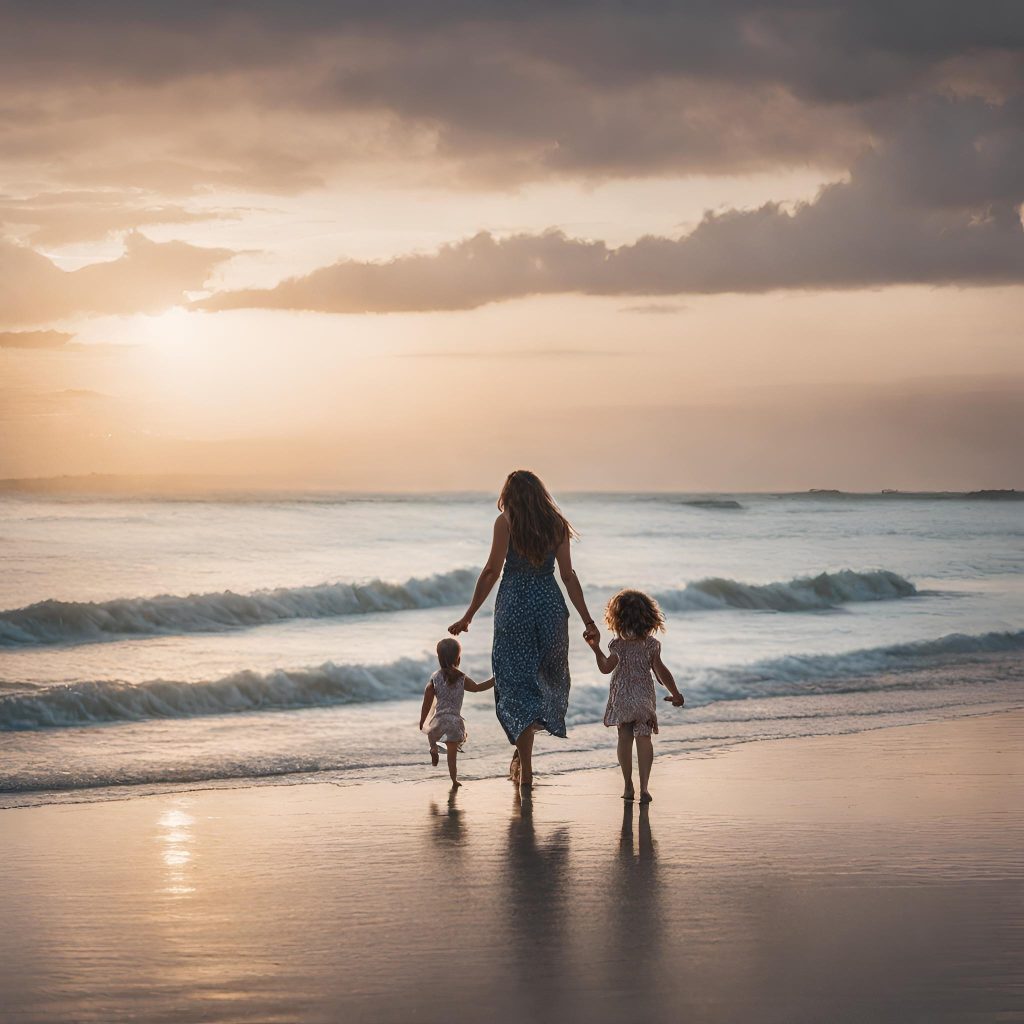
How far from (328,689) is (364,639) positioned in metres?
6.14

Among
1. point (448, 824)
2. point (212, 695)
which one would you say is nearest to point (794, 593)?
point (212, 695)

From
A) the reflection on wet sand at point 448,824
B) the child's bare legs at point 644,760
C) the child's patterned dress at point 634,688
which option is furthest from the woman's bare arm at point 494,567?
the child's bare legs at point 644,760

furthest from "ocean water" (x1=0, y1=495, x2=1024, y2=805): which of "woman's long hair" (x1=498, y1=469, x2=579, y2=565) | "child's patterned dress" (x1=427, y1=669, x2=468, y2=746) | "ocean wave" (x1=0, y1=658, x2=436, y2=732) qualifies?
"woman's long hair" (x1=498, y1=469, x2=579, y2=565)

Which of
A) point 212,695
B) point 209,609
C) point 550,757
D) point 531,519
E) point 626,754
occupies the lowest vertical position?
point 550,757

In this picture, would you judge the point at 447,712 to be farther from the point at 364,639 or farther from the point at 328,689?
the point at 364,639

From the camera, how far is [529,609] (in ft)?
26.2

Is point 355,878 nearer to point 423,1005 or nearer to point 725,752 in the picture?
point 423,1005

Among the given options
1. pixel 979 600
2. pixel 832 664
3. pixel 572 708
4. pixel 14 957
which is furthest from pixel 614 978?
pixel 979 600

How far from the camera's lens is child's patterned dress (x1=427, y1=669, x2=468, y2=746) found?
29.0ft

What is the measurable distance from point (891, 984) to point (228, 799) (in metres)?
5.02

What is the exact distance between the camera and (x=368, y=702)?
13.8 m

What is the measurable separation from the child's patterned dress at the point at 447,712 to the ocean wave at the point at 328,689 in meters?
3.53

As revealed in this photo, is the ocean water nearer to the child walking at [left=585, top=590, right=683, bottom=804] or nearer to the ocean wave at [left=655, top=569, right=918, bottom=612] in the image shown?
the ocean wave at [left=655, top=569, right=918, bottom=612]

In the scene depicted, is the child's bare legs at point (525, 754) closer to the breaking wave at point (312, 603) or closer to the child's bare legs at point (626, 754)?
the child's bare legs at point (626, 754)
